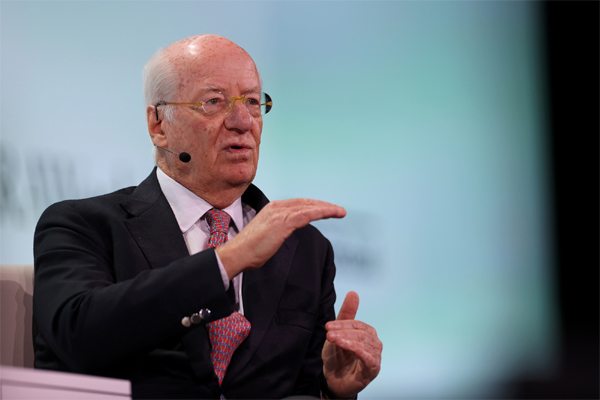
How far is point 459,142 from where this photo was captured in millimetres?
2996

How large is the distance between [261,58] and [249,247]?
1.64 metres

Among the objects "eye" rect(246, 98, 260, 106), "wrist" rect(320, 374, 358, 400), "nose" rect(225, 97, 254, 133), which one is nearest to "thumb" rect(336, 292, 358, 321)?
"wrist" rect(320, 374, 358, 400)

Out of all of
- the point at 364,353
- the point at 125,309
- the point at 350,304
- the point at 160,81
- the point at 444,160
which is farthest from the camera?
the point at 444,160

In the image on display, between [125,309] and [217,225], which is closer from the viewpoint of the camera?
[125,309]

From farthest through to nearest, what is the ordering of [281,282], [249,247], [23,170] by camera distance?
[23,170] < [281,282] < [249,247]

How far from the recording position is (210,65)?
1723mm

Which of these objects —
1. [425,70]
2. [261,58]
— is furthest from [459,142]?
[261,58]

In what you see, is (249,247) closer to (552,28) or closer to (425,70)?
(425,70)

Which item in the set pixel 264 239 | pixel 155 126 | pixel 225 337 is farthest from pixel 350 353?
pixel 155 126

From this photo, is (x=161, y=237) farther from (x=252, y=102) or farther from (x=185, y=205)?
(x=252, y=102)

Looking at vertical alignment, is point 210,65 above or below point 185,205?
above

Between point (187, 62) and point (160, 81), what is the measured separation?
0.41 ft

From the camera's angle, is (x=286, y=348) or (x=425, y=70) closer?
(x=286, y=348)

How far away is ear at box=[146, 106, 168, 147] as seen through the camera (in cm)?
181
